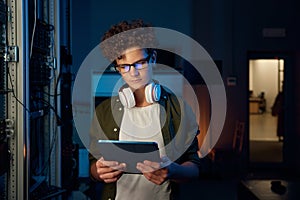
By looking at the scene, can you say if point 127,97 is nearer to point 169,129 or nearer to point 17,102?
point 169,129

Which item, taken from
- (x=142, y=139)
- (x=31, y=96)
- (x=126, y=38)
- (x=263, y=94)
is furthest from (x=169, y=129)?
(x=263, y=94)

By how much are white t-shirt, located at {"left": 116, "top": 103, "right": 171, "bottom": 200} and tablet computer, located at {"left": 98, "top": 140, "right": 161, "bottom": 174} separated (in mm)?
132

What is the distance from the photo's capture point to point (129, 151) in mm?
1526

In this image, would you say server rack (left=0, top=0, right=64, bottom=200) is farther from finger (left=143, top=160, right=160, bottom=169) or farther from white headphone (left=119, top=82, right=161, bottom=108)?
finger (left=143, top=160, right=160, bottom=169)

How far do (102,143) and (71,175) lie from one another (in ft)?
8.84

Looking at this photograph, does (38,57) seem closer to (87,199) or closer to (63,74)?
(63,74)

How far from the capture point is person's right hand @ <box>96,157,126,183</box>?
1538 mm

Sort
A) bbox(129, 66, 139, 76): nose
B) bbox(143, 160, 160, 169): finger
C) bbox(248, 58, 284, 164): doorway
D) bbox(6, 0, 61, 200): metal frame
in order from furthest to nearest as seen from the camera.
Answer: bbox(248, 58, 284, 164): doorway < bbox(6, 0, 61, 200): metal frame < bbox(129, 66, 139, 76): nose < bbox(143, 160, 160, 169): finger

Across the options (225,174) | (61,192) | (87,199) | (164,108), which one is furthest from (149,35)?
(225,174)

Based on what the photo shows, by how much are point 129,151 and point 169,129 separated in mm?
228

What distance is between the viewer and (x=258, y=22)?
6234 millimetres

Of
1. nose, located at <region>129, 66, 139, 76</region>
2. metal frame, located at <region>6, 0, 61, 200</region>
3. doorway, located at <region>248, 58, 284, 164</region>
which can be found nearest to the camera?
nose, located at <region>129, 66, 139, 76</region>

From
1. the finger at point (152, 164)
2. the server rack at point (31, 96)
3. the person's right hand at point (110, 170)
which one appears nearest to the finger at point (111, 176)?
the person's right hand at point (110, 170)

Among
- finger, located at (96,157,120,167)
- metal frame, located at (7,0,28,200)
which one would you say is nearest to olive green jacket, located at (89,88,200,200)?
finger, located at (96,157,120,167)
